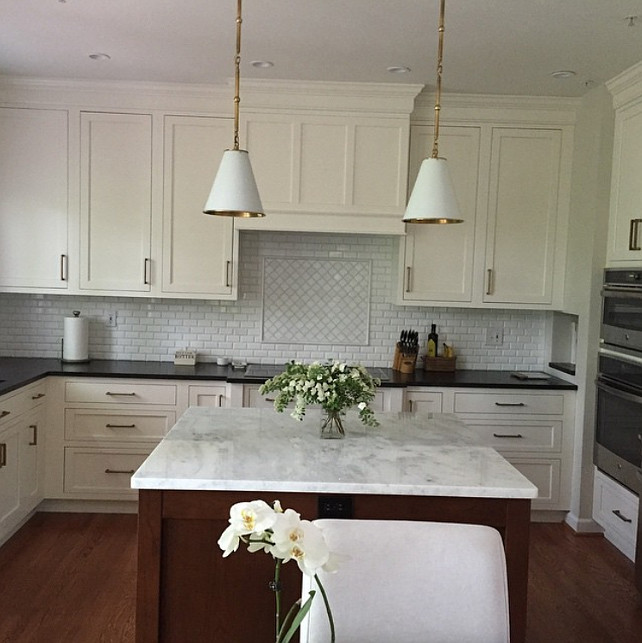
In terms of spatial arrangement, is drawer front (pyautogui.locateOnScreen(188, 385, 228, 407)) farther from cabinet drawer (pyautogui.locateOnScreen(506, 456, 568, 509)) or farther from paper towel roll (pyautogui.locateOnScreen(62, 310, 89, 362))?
cabinet drawer (pyautogui.locateOnScreen(506, 456, 568, 509))

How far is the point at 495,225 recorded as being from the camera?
4395 millimetres

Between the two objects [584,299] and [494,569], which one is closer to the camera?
[494,569]

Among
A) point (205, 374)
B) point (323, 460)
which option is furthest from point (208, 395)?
point (323, 460)

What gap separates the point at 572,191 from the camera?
14.3ft

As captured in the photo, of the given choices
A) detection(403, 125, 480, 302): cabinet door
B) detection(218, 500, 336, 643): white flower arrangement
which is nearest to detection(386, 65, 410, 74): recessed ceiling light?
detection(403, 125, 480, 302): cabinet door

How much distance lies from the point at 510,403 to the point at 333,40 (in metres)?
2.32

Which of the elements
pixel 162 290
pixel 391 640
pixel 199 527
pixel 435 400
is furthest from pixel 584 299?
pixel 391 640

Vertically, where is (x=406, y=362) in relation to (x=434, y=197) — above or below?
below

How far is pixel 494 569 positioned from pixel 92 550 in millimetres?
2748

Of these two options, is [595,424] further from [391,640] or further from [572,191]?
[391,640]

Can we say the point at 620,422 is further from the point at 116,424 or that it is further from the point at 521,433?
the point at 116,424

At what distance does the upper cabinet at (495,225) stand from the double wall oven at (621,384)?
0.63m

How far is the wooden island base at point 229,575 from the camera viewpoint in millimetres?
2188

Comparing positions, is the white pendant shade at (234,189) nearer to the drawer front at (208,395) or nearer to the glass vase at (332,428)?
the glass vase at (332,428)
